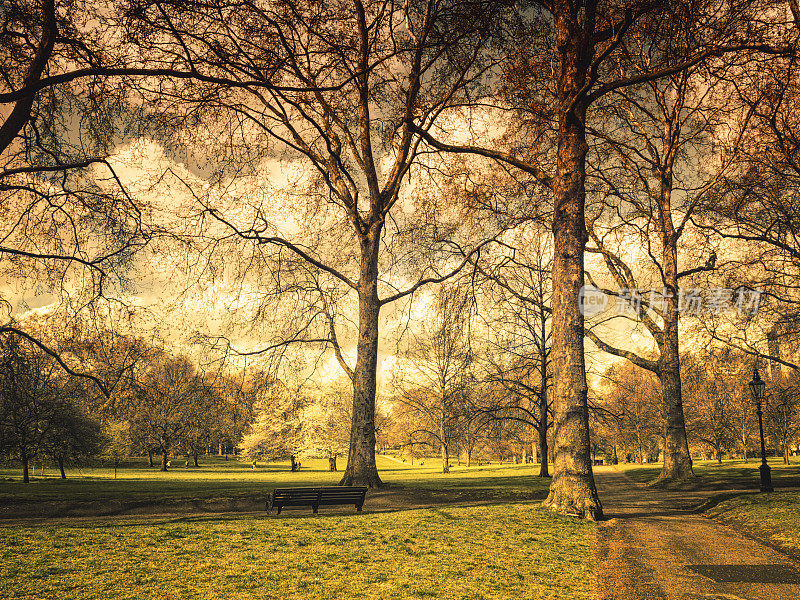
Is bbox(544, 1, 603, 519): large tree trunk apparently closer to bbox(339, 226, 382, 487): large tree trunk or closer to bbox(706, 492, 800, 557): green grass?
bbox(706, 492, 800, 557): green grass

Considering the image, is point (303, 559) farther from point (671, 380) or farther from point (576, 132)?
point (671, 380)

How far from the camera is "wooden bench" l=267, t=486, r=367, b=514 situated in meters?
12.3

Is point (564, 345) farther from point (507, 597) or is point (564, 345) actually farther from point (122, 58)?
point (122, 58)

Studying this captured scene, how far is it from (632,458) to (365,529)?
8552cm

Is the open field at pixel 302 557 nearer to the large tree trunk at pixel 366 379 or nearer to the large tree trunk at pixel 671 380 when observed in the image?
the large tree trunk at pixel 366 379

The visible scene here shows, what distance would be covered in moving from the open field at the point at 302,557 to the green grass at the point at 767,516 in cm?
336

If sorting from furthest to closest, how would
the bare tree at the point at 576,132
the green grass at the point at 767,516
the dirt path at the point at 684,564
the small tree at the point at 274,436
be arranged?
the small tree at the point at 274,436 → the bare tree at the point at 576,132 → the green grass at the point at 767,516 → the dirt path at the point at 684,564

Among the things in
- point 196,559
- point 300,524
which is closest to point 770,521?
point 300,524

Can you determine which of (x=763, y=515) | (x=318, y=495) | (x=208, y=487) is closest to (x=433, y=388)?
(x=208, y=487)

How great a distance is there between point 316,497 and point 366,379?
5.27 m

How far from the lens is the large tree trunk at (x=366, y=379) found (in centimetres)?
1655

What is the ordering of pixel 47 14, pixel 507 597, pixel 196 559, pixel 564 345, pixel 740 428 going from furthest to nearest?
pixel 740 428, pixel 564 345, pixel 47 14, pixel 196 559, pixel 507 597

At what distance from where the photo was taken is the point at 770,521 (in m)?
11.0

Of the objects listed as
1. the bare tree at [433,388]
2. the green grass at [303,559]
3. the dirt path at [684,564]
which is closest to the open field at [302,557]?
the green grass at [303,559]
